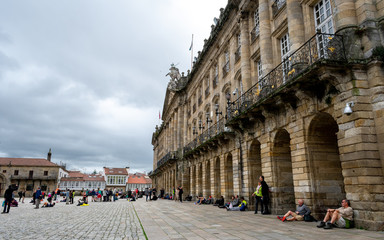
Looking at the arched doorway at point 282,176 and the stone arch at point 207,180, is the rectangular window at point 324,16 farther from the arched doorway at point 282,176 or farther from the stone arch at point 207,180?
the stone arch at point 207,180

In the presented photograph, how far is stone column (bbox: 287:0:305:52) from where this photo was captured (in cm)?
1191

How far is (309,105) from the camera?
10414 mm

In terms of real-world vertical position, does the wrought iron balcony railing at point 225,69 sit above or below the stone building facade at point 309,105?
above

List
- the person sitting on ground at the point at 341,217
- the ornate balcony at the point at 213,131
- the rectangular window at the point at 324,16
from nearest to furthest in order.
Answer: the person sitting on ground at the point at 341,217
the rectangular window at the point at 324,16
the ornate balcony at the point at 213,131

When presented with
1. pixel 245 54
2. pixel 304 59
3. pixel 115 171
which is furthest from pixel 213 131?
pixel 115 171

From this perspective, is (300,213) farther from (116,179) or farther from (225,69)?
(116,179)

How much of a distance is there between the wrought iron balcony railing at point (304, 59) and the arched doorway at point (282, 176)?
2426 millimetres

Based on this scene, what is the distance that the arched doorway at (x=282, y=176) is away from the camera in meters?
12.6

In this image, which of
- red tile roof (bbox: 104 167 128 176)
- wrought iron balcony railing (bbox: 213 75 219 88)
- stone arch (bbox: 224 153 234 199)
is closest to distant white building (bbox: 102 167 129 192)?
red tile roof (bbox: 104 167 128 176)

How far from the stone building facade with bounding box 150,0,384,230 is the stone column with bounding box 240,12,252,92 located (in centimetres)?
6

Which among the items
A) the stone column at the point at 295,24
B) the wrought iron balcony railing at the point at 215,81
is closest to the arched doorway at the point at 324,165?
the stone column at the point at 295,24

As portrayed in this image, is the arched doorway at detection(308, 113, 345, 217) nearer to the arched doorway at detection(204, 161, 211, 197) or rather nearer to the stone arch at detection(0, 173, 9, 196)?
the arched doorway at detection(204, 161, 211, 197)

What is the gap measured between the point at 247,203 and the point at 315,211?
211 inches

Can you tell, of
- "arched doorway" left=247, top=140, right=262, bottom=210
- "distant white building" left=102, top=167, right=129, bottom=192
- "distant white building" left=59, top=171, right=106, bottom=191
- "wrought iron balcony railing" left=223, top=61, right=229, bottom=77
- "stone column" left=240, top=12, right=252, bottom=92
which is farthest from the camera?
"distant white building" left=102, top=167, right=129, bottom=192
